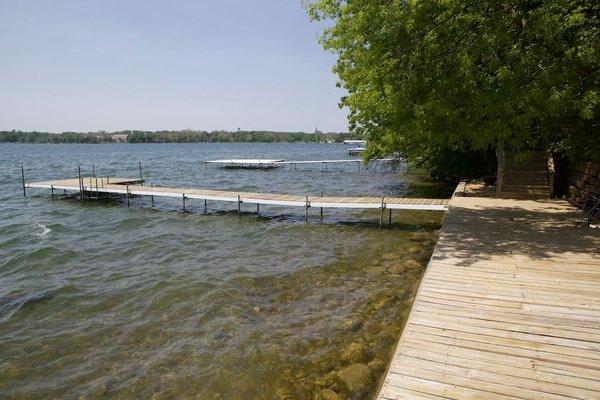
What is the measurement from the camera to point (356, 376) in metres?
6.60

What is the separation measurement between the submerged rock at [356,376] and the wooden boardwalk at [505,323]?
1.37 meters

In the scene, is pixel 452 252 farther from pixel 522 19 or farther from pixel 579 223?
pixel 522 19

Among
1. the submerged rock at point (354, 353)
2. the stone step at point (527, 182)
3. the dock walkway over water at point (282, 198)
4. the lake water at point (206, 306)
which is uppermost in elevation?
the stone step at point (527, 182)

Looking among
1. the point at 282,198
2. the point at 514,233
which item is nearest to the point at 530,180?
the point at 514,233

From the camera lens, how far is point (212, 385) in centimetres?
680

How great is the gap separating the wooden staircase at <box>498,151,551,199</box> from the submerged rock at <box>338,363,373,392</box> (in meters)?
12.6

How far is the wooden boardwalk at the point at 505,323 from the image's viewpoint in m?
4.39

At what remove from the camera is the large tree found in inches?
369

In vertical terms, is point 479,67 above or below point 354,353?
above

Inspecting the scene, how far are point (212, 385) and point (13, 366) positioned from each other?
162 inches

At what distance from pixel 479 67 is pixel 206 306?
943cm

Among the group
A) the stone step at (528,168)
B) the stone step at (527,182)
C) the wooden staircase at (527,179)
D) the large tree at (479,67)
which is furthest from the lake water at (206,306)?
the large tree at (479,67)

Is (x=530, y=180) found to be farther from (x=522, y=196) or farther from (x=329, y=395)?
(x=329, y=395)

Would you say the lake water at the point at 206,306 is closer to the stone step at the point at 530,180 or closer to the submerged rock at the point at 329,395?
the submerged rock at the point at 329,395
